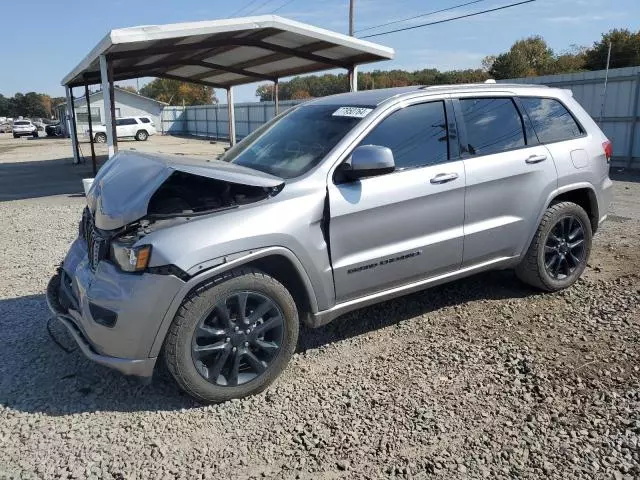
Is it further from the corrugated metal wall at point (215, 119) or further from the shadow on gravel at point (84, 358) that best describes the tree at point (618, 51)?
the shadow on gravel at point (84, 358)

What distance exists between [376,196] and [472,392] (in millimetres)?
1402

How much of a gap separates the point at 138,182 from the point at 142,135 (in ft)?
123

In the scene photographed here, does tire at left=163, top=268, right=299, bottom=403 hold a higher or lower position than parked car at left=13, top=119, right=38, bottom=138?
lower

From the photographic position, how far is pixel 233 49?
14594 mm

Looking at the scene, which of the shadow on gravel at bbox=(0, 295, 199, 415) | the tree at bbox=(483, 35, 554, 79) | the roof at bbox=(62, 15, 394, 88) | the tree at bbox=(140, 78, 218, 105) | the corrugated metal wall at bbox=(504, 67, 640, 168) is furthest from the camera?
the tree at bbox=(140, 78, 218, 105)

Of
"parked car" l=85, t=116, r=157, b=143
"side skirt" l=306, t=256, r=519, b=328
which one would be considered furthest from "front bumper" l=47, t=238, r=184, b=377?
"parked car" l=85, t=116, r=157, b=143

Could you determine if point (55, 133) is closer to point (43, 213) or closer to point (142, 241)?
point (43, 213)

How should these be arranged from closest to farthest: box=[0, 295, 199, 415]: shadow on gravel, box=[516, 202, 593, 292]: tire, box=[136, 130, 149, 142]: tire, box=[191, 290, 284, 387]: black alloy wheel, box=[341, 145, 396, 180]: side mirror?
box=[191, 290, 284, 387]: black alloy wheel → box=[0, 295, 199, 415]: shadow on gravel → box=[341, 145, 396, 180]: side mirror → box=[516, 202, 593, 292]: tire → box=[136, 130, 149, 142]: tire

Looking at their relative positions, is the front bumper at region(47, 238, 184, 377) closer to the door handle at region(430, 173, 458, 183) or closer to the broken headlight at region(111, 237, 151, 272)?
the broken headlight at region(111, 237, 151, 272)

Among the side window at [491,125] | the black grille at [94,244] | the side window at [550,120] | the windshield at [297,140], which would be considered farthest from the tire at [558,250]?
the black grille at [94,244]

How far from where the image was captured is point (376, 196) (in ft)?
12.1

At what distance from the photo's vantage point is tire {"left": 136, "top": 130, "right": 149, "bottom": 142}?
1505 inches

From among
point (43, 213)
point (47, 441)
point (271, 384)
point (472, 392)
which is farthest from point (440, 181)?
point (43, 213)

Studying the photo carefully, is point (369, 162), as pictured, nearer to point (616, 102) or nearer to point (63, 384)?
point (63, 384)
